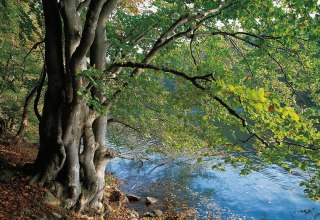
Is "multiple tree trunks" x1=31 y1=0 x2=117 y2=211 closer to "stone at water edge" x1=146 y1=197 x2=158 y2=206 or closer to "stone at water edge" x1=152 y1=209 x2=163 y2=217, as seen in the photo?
"stone at water edge" x1=152 y1=209 x2=163 y2=217

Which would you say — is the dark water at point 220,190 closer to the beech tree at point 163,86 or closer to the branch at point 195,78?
the beech tree at point 163,86

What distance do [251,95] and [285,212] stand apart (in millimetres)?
17446

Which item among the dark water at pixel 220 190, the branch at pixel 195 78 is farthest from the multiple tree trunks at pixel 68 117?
the dark water at pixel 220 190

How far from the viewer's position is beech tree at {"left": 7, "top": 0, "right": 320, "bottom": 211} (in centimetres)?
699

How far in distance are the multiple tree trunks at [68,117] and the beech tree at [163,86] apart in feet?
0.10

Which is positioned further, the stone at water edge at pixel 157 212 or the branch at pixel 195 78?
the stone at water edge at pixel 157 212

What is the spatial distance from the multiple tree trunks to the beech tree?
3 cm

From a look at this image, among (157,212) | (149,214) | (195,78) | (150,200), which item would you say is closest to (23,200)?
(195,78)

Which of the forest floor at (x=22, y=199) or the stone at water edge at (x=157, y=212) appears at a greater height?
the forest floor at (x=22, y=199)

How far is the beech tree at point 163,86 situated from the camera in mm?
6988

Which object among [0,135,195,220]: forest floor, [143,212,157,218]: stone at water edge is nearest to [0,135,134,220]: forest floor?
[0,135,195,220]: forest floor

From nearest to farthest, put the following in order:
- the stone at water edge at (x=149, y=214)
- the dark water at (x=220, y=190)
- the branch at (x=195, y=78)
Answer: the branch at (x=195, y=78) < the stone at water edge at (x=149, y=214) < the dark water at (x=220, y=190)

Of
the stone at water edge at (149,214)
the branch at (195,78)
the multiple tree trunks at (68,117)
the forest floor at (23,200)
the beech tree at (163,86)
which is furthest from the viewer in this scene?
the stone at water edge at (149,214)

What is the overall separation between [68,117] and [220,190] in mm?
17059
